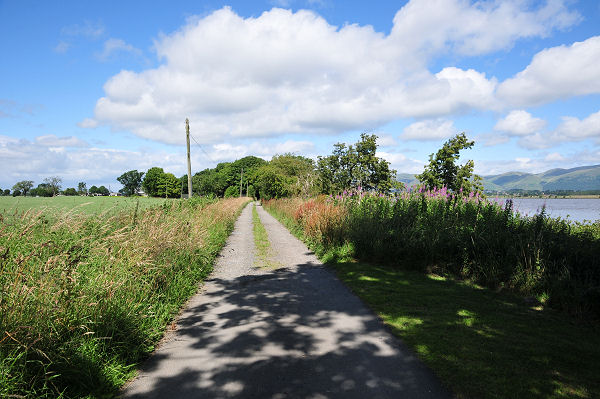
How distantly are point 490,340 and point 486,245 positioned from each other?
3.65 m

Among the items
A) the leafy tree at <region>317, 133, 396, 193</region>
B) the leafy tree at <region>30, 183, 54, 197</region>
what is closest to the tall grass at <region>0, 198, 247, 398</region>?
the leafy tree at <region>317, 133, 396, 193</region>

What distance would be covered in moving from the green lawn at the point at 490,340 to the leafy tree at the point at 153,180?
439 ft

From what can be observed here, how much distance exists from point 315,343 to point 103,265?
351 centimetres

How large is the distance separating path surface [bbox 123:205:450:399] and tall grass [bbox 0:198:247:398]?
37 cm

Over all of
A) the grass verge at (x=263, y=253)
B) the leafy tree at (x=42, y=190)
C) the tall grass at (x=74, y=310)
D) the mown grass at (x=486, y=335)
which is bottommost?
the grass verge at (x=263, y=253)

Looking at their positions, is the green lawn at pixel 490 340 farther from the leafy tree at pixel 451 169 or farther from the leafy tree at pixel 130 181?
the leafy tree at pixel 130 181

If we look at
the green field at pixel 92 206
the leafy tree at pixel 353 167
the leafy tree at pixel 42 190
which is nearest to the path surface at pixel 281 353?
the green field at pixel 92 206

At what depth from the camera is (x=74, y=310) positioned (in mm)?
3520

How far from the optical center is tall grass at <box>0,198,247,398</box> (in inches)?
114

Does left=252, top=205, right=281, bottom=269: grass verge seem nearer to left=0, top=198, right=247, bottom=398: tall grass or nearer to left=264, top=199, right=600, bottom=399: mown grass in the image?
left=264, top=199, right=600, bottom=399: mown grass

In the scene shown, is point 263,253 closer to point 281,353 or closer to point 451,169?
point 281,353

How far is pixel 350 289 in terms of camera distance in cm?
670

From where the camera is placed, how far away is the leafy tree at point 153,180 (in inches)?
5015

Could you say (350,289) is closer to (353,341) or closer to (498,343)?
(353,341)
